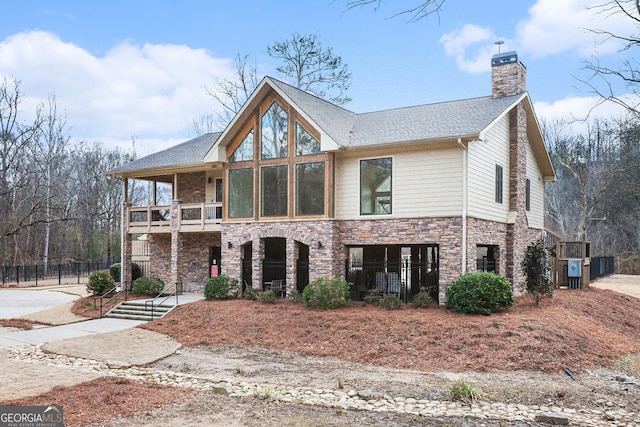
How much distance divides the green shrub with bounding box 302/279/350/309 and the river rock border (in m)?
5.93

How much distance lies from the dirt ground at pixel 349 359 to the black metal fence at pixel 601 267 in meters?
14.5

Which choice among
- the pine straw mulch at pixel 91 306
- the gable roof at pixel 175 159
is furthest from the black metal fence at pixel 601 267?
the pine straw mulch at pixel 91 306

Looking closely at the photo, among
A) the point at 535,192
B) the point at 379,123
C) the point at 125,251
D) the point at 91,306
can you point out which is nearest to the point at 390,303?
the point at 379,123

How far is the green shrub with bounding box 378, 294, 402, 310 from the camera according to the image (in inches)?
626

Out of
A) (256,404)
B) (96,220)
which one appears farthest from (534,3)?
(96,220)

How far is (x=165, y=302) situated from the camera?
19266 mm

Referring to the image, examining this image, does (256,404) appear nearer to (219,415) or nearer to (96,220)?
(219,415)

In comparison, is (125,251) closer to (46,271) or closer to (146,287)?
(146,287)

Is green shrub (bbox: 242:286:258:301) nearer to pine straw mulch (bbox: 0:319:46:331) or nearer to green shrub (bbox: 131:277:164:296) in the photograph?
green shrub (bbox: 131:277:164:296)

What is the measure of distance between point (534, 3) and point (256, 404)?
306 inches

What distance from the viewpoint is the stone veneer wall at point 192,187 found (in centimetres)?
2286

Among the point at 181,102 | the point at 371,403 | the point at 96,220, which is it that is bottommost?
the point at 371,403

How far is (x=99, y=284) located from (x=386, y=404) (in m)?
16.0

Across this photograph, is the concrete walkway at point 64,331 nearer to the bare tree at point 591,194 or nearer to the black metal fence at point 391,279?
the black metal fence at point 391,279
